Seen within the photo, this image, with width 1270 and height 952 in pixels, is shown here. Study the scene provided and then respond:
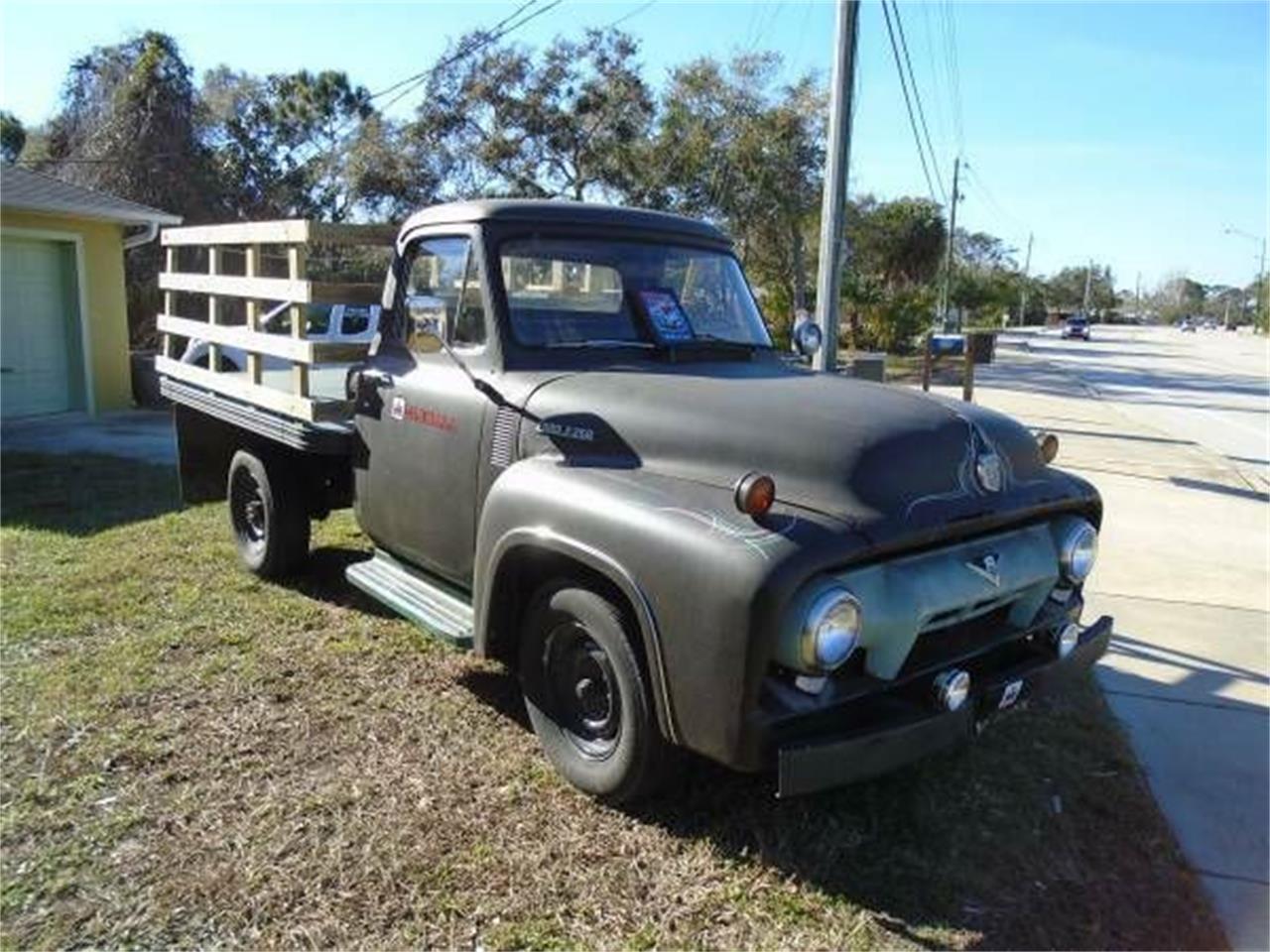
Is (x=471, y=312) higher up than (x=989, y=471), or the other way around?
(x=471, y=312)

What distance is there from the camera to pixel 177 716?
4.51m

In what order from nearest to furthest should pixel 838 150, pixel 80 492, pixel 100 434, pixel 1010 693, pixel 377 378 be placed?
1. pixel 1010 693
2. pixel 377 378
3. pixel 80 492
4. pixel 838 150
5. pixel 100 434

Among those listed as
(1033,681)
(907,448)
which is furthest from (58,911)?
(1033,681)

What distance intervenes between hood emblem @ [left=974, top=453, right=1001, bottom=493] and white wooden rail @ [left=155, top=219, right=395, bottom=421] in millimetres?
3100

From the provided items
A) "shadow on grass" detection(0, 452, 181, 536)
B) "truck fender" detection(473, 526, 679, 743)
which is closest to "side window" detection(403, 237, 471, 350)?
"truck fender" detection(473, 526, 679, 743)

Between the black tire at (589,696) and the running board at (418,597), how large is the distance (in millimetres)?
358

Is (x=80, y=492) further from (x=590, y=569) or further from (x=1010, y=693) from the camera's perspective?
(x=1010, y=693)

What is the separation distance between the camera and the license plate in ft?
11.8

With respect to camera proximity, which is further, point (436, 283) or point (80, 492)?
point (80, 492)

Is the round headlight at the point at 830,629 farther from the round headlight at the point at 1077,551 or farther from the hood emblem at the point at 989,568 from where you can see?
the round headlight at the point at 1077,551

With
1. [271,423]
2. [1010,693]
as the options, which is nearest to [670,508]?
[1010,693]

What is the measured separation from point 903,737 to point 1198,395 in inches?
1040

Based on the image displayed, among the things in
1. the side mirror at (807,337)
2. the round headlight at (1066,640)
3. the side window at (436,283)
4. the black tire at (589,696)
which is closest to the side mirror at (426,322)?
the side window at (436,283)

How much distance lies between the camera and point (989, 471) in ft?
12.2
